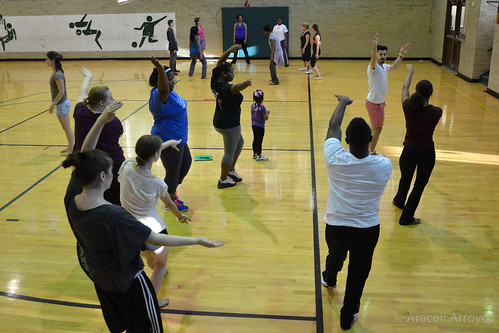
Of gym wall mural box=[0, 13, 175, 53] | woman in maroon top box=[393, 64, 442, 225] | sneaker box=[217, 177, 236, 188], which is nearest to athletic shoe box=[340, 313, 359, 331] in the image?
woman in maroon top box=[393, 64, 442, 225]

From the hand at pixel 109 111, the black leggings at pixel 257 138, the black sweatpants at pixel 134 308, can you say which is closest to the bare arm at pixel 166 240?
the black sweatpants at pixel 134 308

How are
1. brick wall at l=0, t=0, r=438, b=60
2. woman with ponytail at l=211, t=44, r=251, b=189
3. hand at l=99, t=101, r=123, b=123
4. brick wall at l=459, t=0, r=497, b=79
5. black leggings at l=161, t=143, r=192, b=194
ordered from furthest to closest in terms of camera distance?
brick wall at l=0, t=0, r=438, b=60 → brick wall at l=459, t=0, r=497, b=79 → woman with ponytail at l=211, t=44, r=251, b=189 → black leggings at l=161, t=143, r=192, b=194 → hand at l=99, t=101, r=123, b=123

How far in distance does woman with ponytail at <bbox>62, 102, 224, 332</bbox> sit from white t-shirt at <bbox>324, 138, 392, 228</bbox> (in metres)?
1.01

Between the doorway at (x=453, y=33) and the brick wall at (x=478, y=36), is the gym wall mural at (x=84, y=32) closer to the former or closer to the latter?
the doorway at (x=453, y=33)

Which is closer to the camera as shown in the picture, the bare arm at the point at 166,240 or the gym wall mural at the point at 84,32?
the bare arm at the point at 166,240

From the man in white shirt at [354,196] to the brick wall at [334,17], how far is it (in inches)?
605

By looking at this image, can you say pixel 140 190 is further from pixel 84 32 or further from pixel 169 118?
pixel 84 32

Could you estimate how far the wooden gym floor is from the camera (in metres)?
3.68

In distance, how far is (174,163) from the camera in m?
5.03

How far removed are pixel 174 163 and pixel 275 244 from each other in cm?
138

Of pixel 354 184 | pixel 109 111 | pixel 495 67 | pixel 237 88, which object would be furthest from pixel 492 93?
pixel 109 111

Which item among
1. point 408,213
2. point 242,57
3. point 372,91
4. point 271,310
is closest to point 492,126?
point 372,91

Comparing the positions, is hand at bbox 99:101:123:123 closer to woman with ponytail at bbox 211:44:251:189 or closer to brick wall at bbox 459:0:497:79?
woman with ponytail at bbox 211:44:251:189

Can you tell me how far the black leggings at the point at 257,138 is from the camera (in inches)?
275
